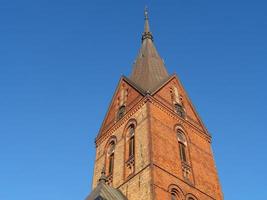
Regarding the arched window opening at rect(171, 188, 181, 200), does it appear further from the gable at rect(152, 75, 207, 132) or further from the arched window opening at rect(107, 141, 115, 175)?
the gable at rect(152, 75, 207, 132)

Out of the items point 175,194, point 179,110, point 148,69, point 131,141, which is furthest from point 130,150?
point 148,69

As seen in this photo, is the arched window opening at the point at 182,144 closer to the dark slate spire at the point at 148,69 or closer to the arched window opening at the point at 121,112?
the dark slate spire at the point at 148,69

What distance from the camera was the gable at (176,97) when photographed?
86.8 ft

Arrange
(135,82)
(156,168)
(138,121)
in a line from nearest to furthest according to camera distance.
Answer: (156,168) → (138,121) → (135,82)

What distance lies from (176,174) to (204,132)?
6.52 metres

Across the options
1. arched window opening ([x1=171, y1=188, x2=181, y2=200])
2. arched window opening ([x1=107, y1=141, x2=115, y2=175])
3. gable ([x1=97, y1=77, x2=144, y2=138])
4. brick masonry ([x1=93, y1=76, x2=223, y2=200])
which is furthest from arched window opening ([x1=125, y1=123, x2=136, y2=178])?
arched window opening ([x1=171, y1=188, x2=181, y2=200])

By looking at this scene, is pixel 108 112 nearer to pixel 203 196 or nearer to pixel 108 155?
pixel 108 155

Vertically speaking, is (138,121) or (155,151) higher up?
(138,121)

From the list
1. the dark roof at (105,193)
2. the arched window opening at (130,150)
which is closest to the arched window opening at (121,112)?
the arched window opening at (130,150)

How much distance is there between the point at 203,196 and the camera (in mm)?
22547

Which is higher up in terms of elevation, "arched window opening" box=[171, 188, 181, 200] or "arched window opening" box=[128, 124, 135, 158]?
"arched window opening" box=[128, 124, 135, 158]

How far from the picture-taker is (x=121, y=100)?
29.0m

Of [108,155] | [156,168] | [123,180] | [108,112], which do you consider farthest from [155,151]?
[108,112]

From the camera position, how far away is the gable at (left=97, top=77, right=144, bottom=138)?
27.0 meters
